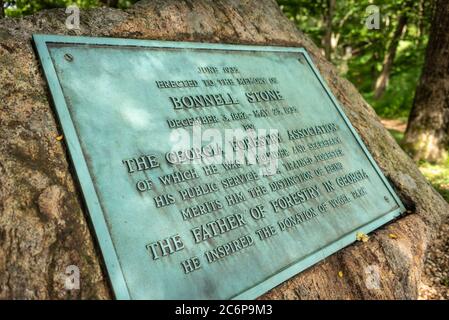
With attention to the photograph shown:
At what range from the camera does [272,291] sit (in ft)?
6.51

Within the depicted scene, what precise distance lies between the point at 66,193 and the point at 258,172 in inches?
46.7

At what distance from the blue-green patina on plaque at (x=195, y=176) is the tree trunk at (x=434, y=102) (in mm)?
2826

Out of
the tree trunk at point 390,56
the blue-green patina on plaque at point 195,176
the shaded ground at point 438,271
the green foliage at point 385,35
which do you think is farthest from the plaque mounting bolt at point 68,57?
the tree trunk at point 390,56

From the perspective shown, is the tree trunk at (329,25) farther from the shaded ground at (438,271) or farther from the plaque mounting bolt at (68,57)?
the plaque mounting bolt at (68,57)

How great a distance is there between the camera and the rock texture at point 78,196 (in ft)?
5.39

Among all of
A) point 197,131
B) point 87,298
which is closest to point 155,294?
point 87,298

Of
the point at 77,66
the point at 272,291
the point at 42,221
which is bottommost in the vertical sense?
the point at 272,291

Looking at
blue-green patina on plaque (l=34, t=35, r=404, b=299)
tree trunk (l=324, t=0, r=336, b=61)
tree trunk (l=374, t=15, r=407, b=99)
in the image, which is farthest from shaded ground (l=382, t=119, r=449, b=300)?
tree trunk (l=374, t=15, r=407, b=99)

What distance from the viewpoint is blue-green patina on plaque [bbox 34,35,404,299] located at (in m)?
1.83

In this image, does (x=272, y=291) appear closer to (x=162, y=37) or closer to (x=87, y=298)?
(x=87, y=298)

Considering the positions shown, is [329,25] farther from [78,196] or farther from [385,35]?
[78,196]

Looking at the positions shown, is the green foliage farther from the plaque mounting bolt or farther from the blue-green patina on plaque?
the plaque mounting bolt

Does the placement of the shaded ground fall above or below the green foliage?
above

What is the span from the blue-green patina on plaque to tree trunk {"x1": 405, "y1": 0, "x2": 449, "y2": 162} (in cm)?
283
